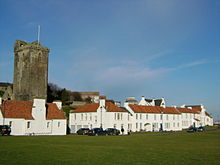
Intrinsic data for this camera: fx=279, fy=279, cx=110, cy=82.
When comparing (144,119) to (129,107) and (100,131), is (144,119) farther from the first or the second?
(100,131)

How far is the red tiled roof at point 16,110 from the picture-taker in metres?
48.2

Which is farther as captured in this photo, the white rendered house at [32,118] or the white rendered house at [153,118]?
the white rendered house at [153,118]

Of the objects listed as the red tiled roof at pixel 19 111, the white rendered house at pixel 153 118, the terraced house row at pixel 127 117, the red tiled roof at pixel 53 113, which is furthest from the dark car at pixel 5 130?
the white rendered house at pixel 153 118

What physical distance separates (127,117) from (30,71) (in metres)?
30.1

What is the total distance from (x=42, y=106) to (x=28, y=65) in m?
29.1

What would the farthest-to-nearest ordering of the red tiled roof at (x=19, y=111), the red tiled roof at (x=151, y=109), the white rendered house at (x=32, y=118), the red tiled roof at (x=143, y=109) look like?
the red tiled roof at (x=151, y=109), the red tiled roof at (x=143, y=109), the red tiled roof at (x=19, y=111), the white rendered house at (x=32, y=118)

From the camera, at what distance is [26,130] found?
161 ft

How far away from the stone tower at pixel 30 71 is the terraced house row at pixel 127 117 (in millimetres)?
13475

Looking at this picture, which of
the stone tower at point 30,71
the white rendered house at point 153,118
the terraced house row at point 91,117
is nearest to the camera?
the terraced house row at point 91,117

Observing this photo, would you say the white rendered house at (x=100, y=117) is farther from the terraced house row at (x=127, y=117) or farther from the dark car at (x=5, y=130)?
the dark car at (x=5, y=130)

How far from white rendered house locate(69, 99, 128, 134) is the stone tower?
13037mm

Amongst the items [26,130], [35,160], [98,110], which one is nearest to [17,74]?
[98,110]

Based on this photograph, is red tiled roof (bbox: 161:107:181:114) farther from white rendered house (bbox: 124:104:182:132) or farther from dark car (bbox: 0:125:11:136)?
dark car (bbox: 0:125:11:136)

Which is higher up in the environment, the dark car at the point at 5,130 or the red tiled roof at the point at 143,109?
the red tiled roof at the point at 143,109
